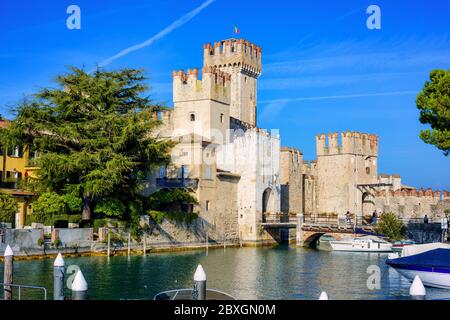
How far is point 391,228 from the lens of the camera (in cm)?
4209

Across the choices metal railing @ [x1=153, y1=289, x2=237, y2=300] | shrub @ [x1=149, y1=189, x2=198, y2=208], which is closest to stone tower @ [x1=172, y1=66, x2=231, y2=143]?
shrub @ [x1=149, y1=189, x2=198, y2=208]

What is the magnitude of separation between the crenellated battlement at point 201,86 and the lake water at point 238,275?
42.1 feet

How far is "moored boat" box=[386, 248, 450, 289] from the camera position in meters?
21.2

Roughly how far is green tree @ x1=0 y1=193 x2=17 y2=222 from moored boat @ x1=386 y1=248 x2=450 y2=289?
1911 centimetres

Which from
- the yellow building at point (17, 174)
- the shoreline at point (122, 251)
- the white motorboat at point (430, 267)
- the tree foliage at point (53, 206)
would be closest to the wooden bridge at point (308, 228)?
the shoreline at point (122, 251)

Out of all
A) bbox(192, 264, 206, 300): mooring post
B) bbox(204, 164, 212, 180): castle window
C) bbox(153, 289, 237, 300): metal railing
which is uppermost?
bbox(204, 164, 212, 180): castle window

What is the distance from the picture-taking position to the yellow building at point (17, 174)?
35.7m

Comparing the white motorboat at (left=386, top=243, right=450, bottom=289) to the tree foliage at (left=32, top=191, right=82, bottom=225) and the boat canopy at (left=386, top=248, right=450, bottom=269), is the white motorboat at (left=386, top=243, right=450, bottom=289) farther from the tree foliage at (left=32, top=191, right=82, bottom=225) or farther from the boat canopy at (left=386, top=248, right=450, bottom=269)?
the tree foliage at (left=32, top=191, right=82, bottom=225)

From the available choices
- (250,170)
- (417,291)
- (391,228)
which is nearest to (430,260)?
(417,291)

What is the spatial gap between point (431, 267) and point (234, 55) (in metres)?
37.0

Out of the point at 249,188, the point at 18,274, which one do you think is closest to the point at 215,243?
the point at 249,188

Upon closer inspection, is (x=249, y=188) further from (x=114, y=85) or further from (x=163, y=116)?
(x=114, y=85)

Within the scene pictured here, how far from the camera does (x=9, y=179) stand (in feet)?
120

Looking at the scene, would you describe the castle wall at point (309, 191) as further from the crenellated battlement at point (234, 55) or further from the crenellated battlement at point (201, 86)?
the crenellated battlement at point (201, 86)
